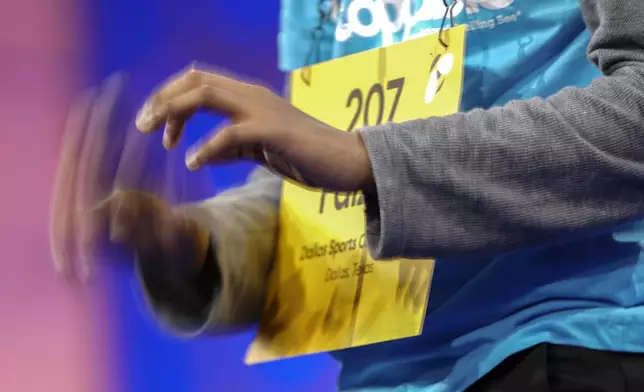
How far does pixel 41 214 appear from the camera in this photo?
3.82 ft

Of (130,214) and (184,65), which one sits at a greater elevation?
(184,65)

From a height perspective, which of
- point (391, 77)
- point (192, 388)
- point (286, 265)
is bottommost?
point (192, 388)

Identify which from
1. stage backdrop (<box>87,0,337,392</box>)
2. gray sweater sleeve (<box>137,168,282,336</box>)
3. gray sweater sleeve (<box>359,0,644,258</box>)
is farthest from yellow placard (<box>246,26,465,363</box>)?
stage backdrop (<box>87,0,337,392</box>)

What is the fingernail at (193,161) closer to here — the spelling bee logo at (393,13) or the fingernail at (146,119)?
the fingernail at (146,119)

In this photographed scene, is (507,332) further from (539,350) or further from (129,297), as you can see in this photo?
(129,297)

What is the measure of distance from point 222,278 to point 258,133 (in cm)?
25

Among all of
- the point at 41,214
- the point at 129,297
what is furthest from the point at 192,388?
the point at 41,214

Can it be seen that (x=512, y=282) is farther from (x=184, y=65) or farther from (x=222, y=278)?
(x=184, y=65)

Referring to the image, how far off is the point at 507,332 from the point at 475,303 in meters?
0.03

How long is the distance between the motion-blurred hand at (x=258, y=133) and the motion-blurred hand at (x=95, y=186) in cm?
13

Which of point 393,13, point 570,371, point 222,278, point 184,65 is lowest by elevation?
point 570,371

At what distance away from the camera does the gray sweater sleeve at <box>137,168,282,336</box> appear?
597 millimetres

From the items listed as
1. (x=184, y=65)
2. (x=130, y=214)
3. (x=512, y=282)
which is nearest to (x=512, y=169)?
(x=512, y=282)

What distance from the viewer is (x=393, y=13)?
0.64m
